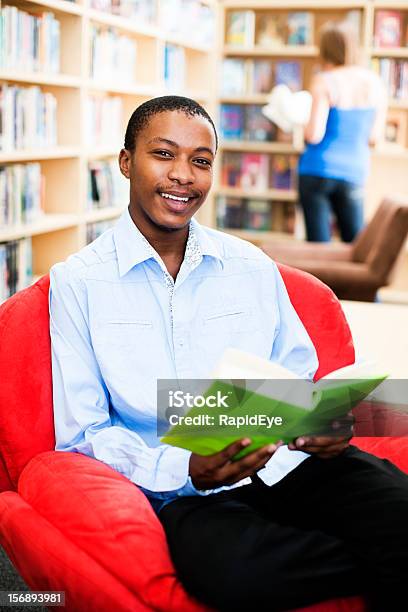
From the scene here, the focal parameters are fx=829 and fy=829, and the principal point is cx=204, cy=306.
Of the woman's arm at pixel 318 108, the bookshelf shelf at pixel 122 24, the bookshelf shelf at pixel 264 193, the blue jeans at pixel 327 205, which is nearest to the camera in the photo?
the bookshelf shelf at pixel 122 24

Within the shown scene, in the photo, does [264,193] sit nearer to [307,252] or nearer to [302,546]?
[307,252]

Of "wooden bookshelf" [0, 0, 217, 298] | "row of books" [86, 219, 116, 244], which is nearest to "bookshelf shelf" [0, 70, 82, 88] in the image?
"wooden bookshelf" [0, 0, 217, 298]

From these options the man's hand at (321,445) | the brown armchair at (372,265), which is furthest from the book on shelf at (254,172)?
the man's hand at (321,445)

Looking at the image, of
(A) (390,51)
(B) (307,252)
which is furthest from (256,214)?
(B) (307,252)

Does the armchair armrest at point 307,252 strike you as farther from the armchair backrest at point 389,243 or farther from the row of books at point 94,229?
the row of books at point 94,229

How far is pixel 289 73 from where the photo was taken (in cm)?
534

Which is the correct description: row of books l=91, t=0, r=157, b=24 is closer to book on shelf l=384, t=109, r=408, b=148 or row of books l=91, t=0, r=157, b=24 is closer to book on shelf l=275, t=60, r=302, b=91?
book on shelf l=275, t=60, r=302, b=91

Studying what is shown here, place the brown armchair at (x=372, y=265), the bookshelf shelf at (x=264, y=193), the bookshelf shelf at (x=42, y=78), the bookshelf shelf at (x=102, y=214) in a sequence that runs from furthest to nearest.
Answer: the bookshelf shelf at (x=264, y=193)
the bookshelf shelf at (x=102, y=214)
the brown armchair at (x=372, y=265)
the bookshelf shelf at (x=42, y=78)

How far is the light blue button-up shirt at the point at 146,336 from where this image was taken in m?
1.44

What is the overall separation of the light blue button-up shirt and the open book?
152 mm

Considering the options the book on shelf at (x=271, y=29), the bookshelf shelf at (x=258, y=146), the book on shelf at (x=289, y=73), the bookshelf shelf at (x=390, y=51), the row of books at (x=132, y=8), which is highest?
the book on shelf at (x=271, y=29)

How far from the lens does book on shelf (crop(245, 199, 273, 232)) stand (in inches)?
220

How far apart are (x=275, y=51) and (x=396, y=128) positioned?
2.98 ft

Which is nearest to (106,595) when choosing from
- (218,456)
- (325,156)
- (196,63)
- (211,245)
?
(218,456)
